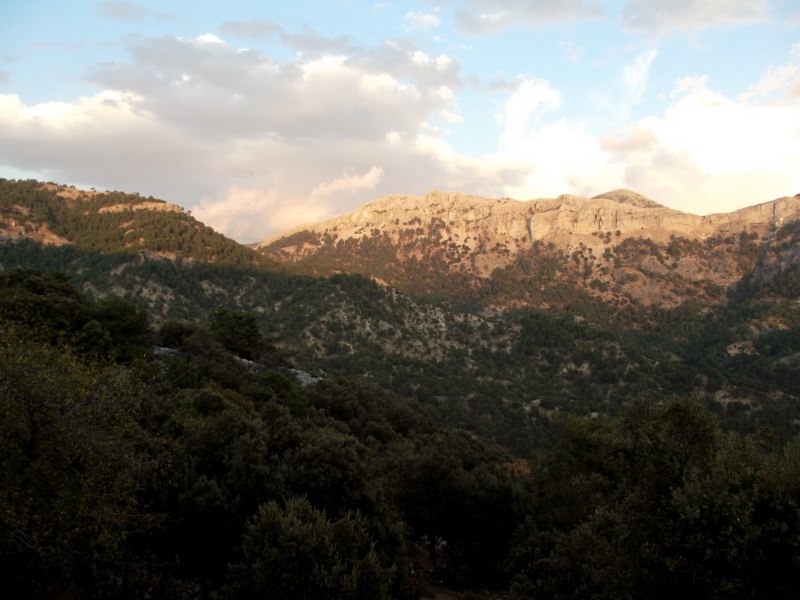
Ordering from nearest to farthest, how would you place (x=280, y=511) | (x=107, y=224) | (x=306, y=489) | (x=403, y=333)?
(x=280, y=511)
(x=306, y=489)
(x=403, y=333)
(x=107, y=224)

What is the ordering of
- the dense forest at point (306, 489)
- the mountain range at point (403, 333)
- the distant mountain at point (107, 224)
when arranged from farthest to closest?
the distant mountain at point (107, 224) → the mountain range at point (403, 333) → the dense forest at point (306, 489)

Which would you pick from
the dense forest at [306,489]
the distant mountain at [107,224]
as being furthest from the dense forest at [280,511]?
the distant mountain at [107,224]

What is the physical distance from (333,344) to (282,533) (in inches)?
3298

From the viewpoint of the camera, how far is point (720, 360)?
130250mm

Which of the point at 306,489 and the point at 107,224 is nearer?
the point at 306,489

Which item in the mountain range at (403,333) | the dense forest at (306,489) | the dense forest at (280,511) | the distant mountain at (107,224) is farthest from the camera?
the distant mountain at (107,224)

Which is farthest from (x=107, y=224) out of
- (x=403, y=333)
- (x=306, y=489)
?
(x=306, y=489)

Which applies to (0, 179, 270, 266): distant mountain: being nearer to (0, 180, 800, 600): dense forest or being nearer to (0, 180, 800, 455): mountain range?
(0, 180, 800, 455): mountain range

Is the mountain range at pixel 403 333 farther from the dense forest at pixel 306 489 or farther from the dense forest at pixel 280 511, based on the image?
the dense forest at pixel 280 511

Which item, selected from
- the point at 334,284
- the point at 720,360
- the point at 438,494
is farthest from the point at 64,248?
the point at 720,360

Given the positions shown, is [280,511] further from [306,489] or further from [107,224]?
[107,224]

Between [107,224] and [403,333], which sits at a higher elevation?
[107,224]

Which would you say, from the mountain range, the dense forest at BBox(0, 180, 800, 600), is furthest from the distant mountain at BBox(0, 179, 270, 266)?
the dense forest at BBox(0, 180, 800, 600)

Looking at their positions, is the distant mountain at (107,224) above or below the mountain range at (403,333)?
above
